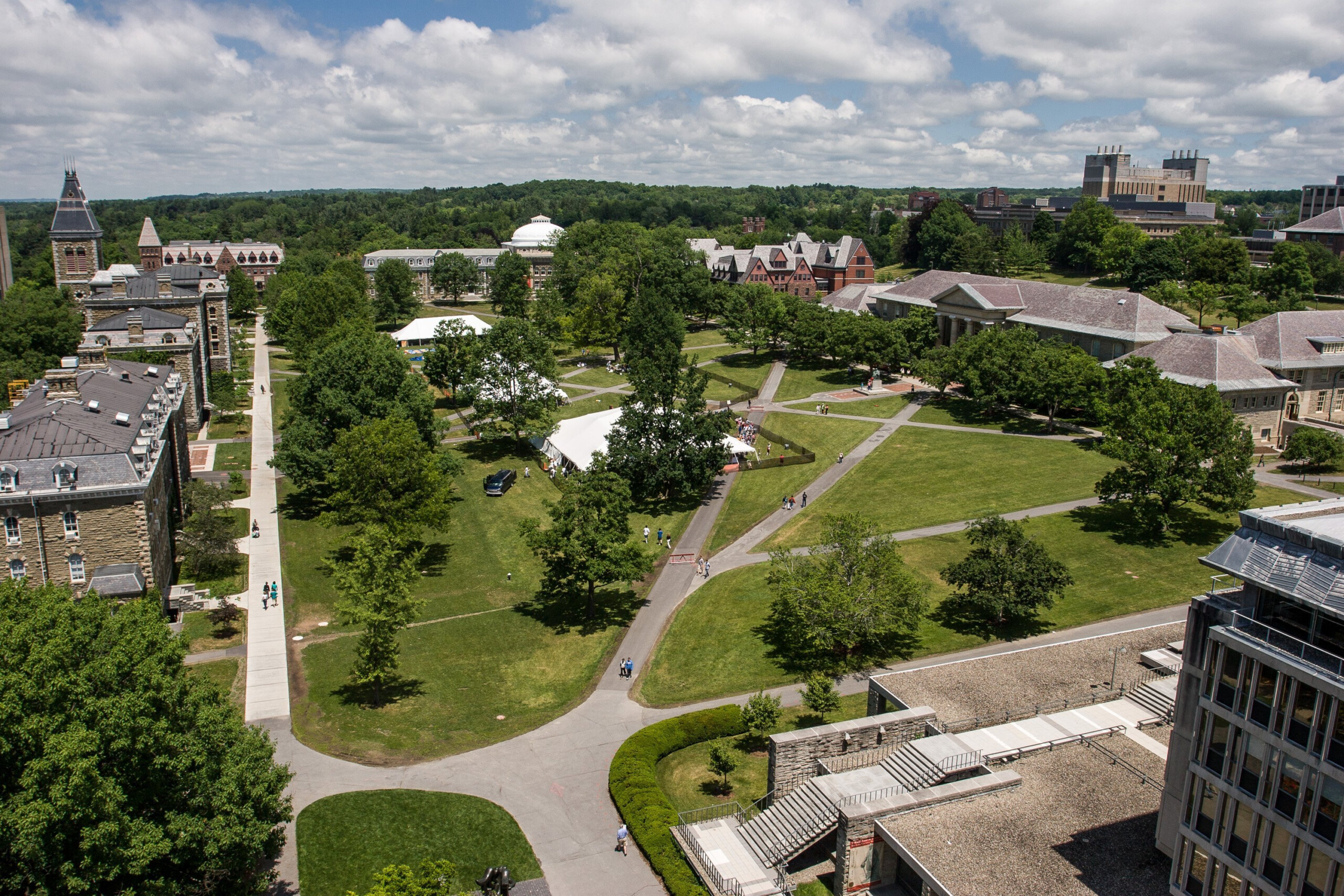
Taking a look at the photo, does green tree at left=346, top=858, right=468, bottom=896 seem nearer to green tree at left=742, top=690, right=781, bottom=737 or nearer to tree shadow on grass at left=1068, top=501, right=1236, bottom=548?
green tree at left=742, top=690, right=781, bottom=737

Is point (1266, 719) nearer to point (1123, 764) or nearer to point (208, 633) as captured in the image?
point (1123, 764)

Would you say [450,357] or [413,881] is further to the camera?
[450,357]

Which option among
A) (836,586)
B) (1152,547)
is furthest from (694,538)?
(1152,547)

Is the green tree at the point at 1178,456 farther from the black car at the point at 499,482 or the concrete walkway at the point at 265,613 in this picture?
the concrete walkway at the point at 265,613

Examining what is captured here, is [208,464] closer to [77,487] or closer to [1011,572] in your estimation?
[77,487]

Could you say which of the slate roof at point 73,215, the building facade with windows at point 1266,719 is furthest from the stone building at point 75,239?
the building facade with windows at point 1266,719

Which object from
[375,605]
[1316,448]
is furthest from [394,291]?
[1316,448]
